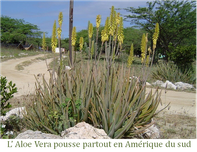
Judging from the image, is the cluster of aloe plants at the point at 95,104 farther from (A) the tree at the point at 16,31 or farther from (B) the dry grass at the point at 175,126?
(A) the tree at the point at 16,31

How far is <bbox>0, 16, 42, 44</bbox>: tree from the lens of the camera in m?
42.4

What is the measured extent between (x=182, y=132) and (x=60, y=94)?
2.48 metres

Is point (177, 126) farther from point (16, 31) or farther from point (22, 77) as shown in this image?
point (16, 31)

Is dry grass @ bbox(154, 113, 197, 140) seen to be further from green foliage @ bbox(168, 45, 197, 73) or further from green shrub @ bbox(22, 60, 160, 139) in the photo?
green foliage @ bbox(168, 45, 197, 73)

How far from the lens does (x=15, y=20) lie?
5131cm

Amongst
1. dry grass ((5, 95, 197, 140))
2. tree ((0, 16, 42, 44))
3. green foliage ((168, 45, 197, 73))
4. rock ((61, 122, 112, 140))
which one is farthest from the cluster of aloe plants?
tree ((0, 16, 42, 44))

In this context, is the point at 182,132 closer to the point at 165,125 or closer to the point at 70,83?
the point at 165,125

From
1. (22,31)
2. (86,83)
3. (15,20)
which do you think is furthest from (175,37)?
(15,20)

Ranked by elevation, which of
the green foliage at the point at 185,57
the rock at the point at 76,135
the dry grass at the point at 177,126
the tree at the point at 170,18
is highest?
the tree at the point at 170,18

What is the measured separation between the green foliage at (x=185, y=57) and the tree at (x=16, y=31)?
1441 inches

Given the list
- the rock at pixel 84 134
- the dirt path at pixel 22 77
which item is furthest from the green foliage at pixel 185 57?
the rock at pixel 84 134

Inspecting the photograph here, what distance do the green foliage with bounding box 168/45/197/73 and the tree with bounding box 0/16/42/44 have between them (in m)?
36.6

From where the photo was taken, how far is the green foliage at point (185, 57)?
11.8 m

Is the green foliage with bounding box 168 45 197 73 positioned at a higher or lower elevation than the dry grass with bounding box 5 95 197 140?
higher
